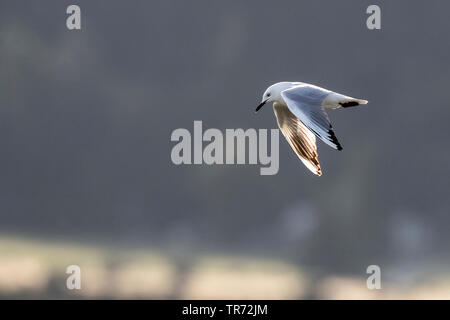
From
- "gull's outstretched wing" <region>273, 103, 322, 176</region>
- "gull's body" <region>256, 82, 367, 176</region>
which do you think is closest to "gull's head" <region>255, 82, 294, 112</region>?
"gull's body" <region>256, 82, 367, 176</region>

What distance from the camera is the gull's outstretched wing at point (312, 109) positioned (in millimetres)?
6137

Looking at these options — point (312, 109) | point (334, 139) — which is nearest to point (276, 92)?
point (312, 109)

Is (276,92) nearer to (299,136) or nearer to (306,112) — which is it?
(299,136)

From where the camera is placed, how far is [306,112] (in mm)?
6430

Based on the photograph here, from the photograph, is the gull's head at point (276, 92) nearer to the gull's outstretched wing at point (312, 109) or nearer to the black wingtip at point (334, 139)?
the gull's outstretched wing at point (312, 109)

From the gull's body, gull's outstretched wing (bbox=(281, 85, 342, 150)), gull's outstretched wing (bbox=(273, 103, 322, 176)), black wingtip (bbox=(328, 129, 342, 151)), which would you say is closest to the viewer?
black wingtip (bbox=(328, 129, 342, 151))

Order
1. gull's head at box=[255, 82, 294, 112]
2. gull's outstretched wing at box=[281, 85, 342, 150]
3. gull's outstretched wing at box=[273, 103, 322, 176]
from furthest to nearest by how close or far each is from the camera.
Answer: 1. gull's outstretched wing at box=[273, 103, 322, 176]
2. gull's head at box=[255, 82, 294, 112]
3. gull's outstretched wing at box=[281, 85, 342, 150]

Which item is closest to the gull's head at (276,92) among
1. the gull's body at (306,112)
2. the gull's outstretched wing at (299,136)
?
the gull's body at (306,112)

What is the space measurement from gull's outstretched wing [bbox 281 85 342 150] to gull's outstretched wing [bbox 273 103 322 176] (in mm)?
632

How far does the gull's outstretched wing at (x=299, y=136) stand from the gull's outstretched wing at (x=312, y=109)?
0.63m

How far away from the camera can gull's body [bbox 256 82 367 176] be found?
6270 millimetres

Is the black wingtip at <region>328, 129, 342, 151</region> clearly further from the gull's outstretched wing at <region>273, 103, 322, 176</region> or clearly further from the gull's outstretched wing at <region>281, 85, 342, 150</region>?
the gull's outstretched wing at <region>273, 103, 322, 176</region>

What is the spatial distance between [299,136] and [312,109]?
3.54 ft
